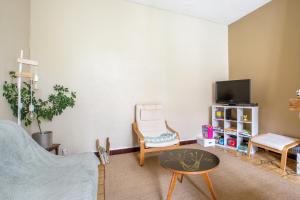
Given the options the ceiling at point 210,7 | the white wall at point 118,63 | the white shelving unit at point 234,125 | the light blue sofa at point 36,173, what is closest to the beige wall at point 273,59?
the ceiling at point 210,7

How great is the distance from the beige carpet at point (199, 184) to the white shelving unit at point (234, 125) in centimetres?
72

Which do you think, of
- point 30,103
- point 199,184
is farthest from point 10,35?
point 199,184

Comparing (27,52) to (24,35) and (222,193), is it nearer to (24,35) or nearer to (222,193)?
(24,35)

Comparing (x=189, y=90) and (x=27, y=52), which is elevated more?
(x=27, y=52)

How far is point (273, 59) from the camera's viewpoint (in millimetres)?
3074

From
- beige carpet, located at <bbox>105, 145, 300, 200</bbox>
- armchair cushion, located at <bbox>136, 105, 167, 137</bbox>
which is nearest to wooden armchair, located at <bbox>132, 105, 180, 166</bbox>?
armchair cushion, located at <bbox>136, 105, 167, 137</bbox>

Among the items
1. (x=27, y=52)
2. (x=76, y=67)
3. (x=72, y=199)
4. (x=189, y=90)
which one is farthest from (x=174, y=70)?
(x=72, y=199)

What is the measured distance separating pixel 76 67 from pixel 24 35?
2.69 ft

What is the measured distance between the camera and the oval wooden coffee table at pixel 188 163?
1533 mm

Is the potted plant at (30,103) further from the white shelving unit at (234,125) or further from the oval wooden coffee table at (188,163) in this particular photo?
the white shelving unit at (234,125)

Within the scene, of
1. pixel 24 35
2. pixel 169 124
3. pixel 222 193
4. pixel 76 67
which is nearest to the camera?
pixel 222 193

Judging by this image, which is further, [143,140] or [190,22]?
[190,22]

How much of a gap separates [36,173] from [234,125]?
3747mm

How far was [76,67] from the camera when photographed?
2.83 meters
